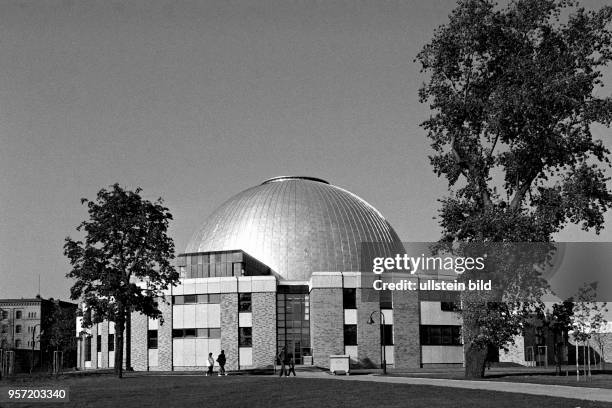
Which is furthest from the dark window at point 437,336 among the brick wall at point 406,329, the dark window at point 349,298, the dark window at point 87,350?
the dark window at point 87,350

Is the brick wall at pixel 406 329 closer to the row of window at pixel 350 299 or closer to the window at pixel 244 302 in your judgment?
the row of window at pixel 350 299

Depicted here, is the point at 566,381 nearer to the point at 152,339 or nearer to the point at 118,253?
the point at 118,253

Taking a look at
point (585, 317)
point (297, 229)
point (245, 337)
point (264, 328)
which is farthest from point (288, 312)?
point (585, 317)

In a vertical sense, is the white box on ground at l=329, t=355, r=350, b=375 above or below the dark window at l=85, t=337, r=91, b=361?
above

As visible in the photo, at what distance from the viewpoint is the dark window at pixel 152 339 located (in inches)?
3270

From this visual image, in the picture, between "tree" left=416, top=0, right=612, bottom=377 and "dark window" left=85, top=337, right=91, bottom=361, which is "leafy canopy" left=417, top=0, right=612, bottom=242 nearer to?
"tree" left=416, top=0, right=612, bottom=377

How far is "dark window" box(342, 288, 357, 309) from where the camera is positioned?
78812 millimetres

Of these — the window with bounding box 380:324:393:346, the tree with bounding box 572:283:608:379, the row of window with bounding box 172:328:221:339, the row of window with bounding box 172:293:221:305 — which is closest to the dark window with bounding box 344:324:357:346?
the window with bounding box 380:324:393:346

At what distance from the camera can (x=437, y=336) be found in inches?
3159

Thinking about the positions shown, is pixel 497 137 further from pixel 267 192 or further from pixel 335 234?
pixel 267 192

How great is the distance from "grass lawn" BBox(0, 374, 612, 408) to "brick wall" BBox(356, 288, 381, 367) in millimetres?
Answer: 39295

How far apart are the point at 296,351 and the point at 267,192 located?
80.4ft

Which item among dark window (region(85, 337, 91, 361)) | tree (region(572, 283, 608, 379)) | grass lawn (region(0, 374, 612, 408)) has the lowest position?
dark window (region(85, 337, 91, 361))

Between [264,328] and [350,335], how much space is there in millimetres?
8729
